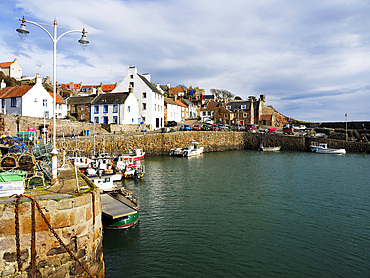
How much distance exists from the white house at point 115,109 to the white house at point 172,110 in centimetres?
1756

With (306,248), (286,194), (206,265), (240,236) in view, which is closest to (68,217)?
(206,265)

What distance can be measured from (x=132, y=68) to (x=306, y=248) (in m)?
58.4

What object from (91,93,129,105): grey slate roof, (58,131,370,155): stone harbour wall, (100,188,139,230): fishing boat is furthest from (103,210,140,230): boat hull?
(91,93,129,105): grey slate roof

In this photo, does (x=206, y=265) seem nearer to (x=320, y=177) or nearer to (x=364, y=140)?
(x=320, y=177)

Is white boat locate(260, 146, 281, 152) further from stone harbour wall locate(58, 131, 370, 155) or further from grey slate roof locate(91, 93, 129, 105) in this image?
grey slate roof locate(91, 93, 129, 105)

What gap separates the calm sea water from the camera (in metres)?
12.1

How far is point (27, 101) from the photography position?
47.1 metres

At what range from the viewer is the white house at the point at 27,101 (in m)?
46.8

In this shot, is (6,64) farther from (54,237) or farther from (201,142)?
(54,237)

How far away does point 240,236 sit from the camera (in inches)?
597

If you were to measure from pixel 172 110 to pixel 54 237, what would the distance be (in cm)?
7397

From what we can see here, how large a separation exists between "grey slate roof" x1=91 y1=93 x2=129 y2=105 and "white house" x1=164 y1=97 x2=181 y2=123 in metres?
19.3

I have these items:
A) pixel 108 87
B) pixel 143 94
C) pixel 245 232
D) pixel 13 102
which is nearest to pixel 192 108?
pixel 143 94

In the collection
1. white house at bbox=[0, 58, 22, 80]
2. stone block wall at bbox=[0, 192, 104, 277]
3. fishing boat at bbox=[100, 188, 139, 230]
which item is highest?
white house at bbox=[0, 58, 22, 80]
